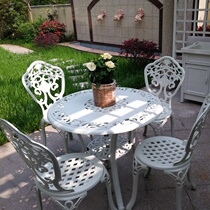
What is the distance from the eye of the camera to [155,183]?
2008 mm

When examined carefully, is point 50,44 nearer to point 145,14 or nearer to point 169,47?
point 145,14

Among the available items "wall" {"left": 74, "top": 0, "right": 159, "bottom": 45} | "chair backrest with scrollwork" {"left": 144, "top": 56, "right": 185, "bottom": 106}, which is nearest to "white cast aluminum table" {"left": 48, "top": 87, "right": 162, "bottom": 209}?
"chair backrest with scrollwork" {"left": 144, "top": 56, "right": 185, "bottom": 106}

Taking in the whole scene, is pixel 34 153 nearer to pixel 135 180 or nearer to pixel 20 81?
pixel 135 180

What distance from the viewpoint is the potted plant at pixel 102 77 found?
1.73 metres

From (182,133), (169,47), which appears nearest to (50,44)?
(169,47)

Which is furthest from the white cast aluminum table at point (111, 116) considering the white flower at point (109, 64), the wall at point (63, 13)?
the wall at point (63, 13)

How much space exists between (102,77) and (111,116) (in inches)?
11.2

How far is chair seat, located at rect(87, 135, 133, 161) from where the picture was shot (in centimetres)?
212

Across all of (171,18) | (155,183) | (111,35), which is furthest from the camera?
(111,35)

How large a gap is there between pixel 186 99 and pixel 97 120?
225 centimetres

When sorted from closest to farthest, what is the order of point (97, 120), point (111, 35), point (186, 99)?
point (97, 120) → point (186, 99) → point (111, 35)

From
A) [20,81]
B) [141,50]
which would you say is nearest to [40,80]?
[20,81]

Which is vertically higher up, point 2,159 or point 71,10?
point 71,10

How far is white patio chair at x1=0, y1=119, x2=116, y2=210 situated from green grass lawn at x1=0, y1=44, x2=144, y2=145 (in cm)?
148
